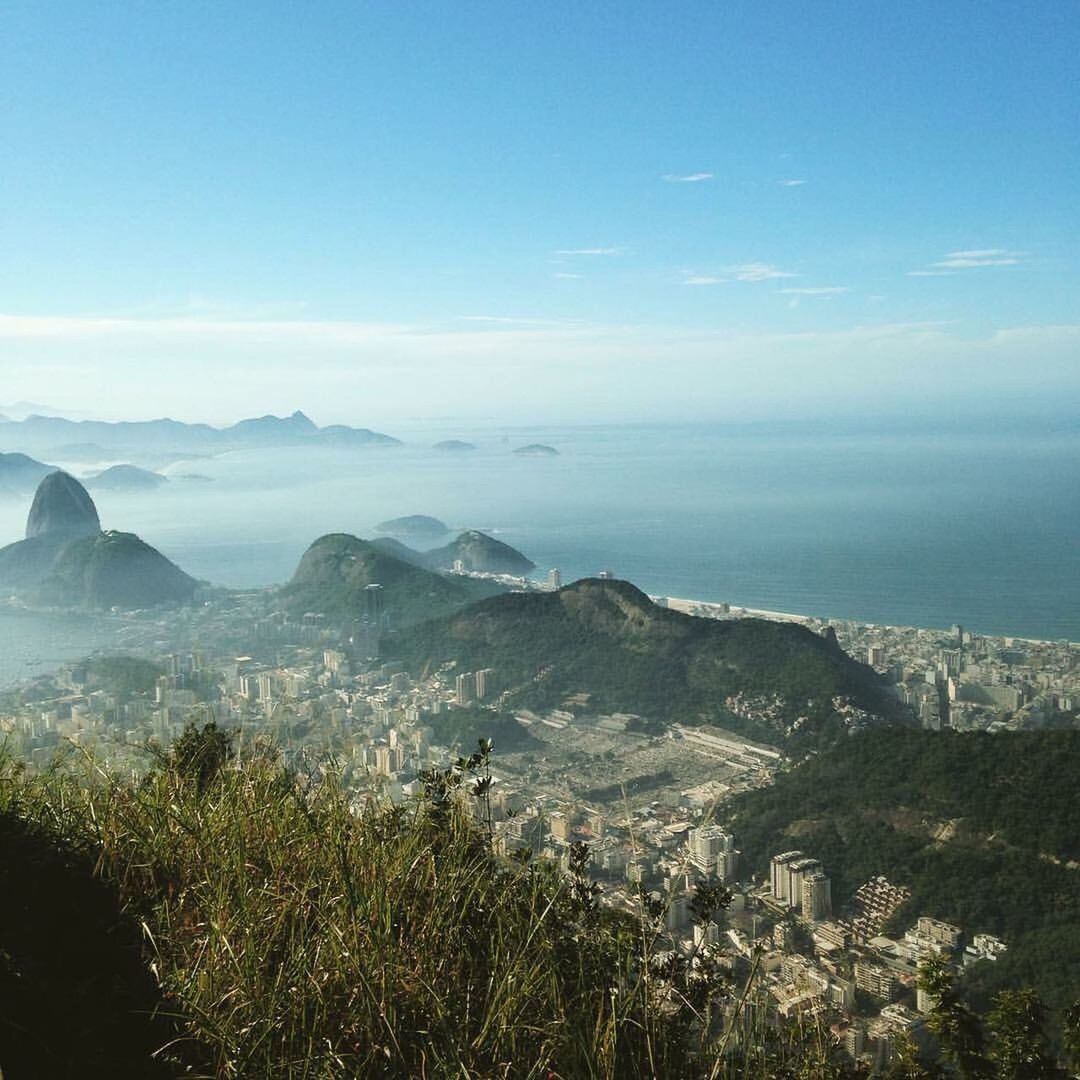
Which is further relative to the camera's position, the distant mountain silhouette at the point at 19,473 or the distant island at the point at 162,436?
the distant island at the point at 162,436

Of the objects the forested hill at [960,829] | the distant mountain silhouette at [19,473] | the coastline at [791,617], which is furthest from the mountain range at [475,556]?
the forested hill at [960,829]

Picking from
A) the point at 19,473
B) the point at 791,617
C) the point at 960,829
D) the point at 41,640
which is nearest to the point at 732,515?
the point at 791,617

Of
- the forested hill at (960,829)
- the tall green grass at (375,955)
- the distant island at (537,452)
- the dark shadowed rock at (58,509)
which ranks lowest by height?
the forested hill at (960,829)

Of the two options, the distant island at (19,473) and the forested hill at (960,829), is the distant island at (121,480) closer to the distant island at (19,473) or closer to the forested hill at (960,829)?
the distant island at (19,473)

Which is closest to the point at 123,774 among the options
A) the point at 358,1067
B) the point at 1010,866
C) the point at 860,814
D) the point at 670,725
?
the point at 358,1067

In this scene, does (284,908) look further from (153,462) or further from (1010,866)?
Result: (153,462)

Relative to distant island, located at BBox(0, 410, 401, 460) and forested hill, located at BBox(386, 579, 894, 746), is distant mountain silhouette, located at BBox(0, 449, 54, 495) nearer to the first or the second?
distant island, located at BBox(0, 410, 401, 460)
